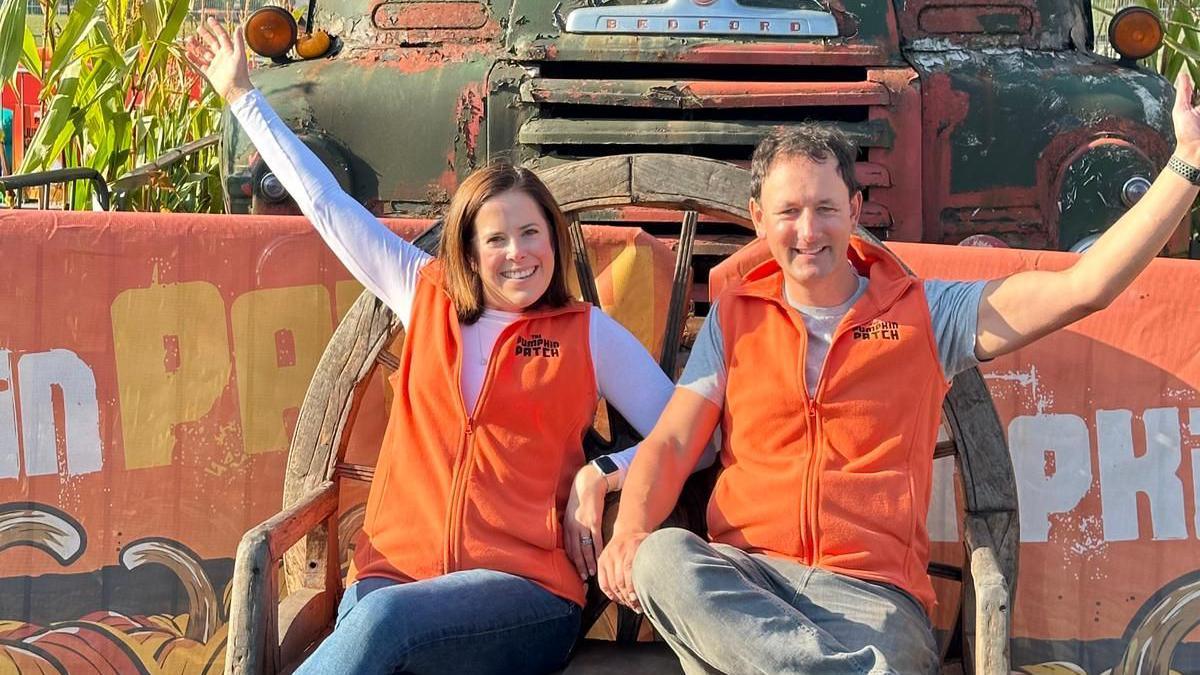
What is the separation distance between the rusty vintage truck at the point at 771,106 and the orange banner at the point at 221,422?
612mm

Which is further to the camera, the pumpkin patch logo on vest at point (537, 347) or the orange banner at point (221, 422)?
the orange banner at point (221, 422)

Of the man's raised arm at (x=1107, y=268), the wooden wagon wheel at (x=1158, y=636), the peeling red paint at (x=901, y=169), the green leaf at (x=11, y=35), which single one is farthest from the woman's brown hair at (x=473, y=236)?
the green leaf at (x=11, y=35)

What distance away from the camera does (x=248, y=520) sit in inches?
125

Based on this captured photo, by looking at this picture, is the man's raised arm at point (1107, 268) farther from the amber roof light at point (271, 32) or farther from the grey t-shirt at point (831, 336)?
the amber roof light at point (271, 32)

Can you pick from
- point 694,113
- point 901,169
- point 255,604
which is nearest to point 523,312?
point 255,604

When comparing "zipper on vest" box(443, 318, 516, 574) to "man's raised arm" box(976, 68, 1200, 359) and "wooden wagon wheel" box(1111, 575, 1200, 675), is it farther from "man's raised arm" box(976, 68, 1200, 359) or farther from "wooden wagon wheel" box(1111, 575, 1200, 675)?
"wooden wagon wheel" box(1111, 575, 1200, 675)

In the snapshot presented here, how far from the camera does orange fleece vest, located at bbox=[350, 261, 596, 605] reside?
2.56 m

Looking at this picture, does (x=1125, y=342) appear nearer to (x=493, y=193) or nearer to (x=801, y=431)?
(x=801, y=431)

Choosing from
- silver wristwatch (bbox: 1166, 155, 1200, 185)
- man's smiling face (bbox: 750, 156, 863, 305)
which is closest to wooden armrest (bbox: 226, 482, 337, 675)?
man's smiling face (bbox: 750, 156, 863, 305)

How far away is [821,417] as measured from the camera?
2.50 m

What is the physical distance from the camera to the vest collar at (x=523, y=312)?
2.70 metres

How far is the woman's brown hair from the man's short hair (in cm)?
41

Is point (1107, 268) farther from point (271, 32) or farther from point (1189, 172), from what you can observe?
point (271, 32)

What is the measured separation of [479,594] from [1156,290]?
63.6 inches
